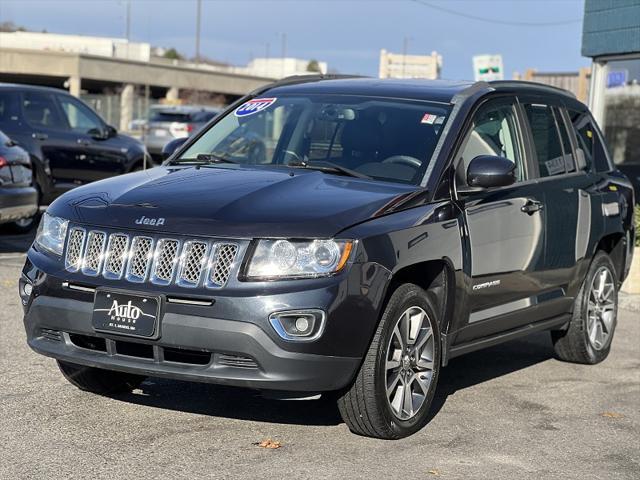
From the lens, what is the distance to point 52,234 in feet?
20.0

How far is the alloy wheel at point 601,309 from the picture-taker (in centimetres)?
828

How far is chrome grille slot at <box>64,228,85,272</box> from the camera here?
582cm

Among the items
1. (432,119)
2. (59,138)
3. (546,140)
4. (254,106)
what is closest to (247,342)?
(432,119)

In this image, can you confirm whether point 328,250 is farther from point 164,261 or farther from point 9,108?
point 9,108

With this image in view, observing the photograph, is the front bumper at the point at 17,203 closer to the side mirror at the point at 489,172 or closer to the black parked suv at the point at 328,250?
the black parked suv at the point at 328,250

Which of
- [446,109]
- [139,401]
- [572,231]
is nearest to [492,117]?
[446,109]

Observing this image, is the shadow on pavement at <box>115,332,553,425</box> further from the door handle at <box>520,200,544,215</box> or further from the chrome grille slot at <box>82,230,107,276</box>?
the door handle at <box>520,200,544,215</box>

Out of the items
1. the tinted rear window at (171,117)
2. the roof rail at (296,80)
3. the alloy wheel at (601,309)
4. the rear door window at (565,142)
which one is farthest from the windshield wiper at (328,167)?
the tinted rear window at (171,117)

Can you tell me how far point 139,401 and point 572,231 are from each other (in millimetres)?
2995

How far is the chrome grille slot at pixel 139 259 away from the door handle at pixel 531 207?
2.44 m

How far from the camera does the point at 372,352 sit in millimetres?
5727

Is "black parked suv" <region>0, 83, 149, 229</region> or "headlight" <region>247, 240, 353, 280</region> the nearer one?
"headlight" <region>247, 240, 353, 280</region>

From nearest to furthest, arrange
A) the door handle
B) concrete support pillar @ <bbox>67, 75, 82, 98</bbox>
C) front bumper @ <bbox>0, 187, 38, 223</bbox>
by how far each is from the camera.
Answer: the door handle → front bumper @ <bbox>0, 187, 38, 223</bbox> → concrete support pillar @ <bbox>67, 75, 82, 98</bbox>

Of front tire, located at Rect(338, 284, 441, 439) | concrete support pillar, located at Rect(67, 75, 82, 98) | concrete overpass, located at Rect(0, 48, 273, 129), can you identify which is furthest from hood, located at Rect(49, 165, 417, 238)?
concrete support pillar, located at Rect(67, 75, 82, 98)
